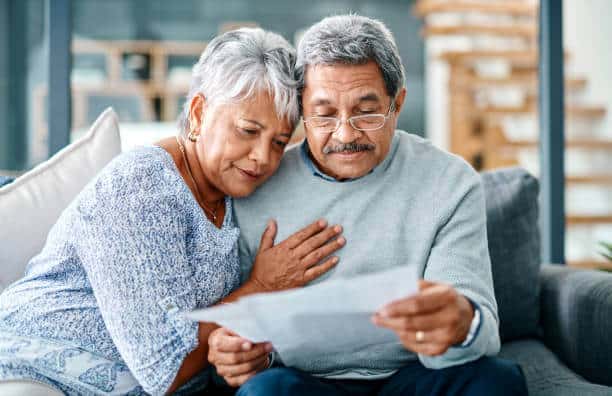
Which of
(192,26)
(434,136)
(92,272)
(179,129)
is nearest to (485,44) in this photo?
(434,136)

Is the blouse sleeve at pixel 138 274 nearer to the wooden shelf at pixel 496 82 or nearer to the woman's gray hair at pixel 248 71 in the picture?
the woman's gray hair at pixel 248 71

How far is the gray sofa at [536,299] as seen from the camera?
156cm

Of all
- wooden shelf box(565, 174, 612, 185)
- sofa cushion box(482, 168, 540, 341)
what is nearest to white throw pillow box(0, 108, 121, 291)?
sofa cushion box(482, 168, 540, 341)

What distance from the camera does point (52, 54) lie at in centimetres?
207

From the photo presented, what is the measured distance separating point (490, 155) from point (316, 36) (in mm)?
3173

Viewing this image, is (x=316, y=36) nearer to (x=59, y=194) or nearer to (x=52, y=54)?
(x=59, y=194)

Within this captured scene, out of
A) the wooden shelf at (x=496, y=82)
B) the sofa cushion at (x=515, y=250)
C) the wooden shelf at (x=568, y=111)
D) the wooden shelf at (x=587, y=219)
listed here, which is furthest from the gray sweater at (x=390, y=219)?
the wooden shelf at (x=496, y=82)

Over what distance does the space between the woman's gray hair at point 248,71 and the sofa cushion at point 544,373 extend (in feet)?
2.62

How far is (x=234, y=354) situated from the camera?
46.9 inches

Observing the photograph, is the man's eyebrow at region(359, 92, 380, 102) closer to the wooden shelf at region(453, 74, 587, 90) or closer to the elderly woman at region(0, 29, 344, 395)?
the elderly woman at region(0, 29, 344, 395)

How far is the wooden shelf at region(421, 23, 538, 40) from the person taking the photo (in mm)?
4422

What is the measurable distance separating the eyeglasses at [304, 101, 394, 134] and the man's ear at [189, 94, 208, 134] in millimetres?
227

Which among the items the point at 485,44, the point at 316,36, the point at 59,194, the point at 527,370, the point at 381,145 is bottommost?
the point at 527,370

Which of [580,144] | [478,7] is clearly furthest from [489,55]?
[580,144]
